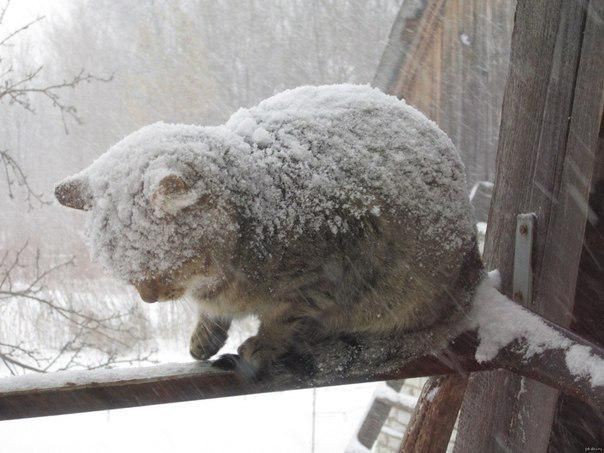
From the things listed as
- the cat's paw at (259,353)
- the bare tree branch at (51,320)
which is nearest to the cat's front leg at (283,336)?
the cat's paw at (259,353)

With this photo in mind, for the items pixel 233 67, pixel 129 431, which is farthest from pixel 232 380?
pixel 233 67

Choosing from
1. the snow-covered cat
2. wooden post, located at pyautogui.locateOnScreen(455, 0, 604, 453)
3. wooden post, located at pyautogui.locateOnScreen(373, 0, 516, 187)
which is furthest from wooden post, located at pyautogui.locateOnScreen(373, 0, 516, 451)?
the snow-covered cat

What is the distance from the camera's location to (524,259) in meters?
1.28

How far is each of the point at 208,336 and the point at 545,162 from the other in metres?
0.78

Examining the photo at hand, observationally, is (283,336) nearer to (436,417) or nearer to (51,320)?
(436,417)

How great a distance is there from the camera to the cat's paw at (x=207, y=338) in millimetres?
1304

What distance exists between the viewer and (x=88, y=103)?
11.5 feet

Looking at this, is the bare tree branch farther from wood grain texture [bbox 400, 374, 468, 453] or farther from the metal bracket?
the metal bracket

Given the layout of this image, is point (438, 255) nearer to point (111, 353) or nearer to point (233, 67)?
point (111, 353)

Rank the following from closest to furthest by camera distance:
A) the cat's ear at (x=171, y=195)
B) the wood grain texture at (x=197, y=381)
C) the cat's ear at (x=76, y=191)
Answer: the wood grain texture at (x=197, y=381), the cat's ear at (x=171, y=195), the cat's ear at (x=76, y=191)

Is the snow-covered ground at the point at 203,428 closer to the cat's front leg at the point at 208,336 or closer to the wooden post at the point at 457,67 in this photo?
the wooden post at the point at 457,67

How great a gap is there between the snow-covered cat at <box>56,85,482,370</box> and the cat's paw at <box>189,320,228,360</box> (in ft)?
0.10

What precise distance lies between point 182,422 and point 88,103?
204 centimetres

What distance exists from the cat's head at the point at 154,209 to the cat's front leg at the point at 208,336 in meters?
0.17
